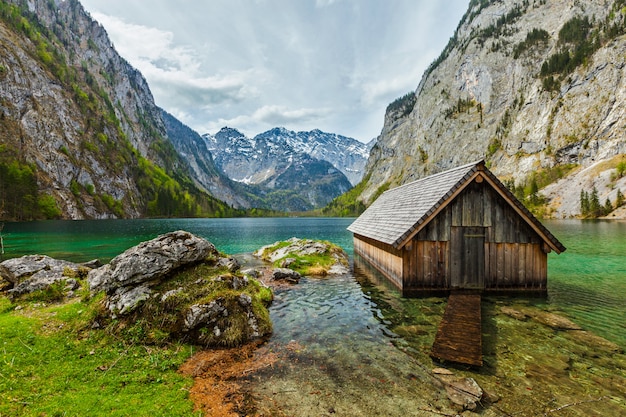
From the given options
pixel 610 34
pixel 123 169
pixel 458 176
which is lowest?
pixel 458 176

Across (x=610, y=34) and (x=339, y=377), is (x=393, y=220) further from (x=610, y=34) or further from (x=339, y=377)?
(x=610, y=34)

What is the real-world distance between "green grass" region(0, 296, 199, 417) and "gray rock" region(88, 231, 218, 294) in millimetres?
1229

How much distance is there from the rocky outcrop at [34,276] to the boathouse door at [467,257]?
2084 centimetres

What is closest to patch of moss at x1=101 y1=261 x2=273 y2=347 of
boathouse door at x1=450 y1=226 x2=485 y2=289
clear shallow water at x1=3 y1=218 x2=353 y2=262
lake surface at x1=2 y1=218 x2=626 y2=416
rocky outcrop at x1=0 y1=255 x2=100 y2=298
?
lake surface at x1=2 y1=218 x2=626 y2=416

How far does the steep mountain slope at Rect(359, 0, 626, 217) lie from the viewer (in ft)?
389

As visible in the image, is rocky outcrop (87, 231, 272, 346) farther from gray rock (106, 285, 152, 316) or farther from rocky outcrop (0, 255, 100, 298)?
rocky outcrop (0, 255, 100, 298)

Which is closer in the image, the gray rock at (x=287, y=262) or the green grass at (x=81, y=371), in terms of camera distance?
the green grass at (x=81, y=371)

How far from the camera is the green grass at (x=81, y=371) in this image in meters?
6.79

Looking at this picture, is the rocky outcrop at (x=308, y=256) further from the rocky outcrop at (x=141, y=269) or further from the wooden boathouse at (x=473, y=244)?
the rocky outcrop at (x=141, y=269)

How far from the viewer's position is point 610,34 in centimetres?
13138

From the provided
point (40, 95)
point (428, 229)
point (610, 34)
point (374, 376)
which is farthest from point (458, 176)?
point (40, 95)

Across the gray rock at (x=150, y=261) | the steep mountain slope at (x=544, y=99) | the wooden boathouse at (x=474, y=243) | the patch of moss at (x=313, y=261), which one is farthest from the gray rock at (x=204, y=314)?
the steep mountain slope at (x=544, y=99)

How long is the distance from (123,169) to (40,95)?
2113 inches

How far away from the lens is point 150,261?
12.0 metres
